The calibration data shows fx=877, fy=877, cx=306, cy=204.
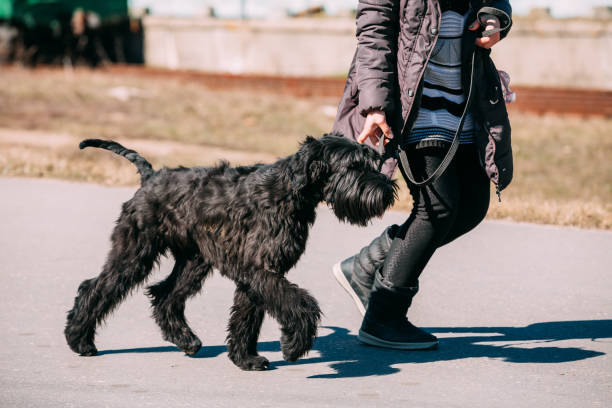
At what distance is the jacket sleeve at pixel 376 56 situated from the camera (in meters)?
4.11

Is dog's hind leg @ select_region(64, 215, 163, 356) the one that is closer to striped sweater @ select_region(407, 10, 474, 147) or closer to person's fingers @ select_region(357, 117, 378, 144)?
person's fingers @ select_region(357, 117, 378, 144)

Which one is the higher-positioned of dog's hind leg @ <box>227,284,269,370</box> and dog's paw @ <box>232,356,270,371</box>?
dog's hind leg @ <box>227,284,269,370</box>

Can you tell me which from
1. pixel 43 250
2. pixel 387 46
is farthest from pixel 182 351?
pixel 43 250

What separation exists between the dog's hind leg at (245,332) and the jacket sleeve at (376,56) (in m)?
1.07

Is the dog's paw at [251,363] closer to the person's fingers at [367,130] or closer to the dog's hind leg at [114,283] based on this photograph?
the dog's hind leg at [114,283]

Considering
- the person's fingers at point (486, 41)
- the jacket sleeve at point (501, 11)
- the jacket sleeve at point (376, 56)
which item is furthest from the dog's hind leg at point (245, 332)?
the jacket sleeve at point (501, 11)

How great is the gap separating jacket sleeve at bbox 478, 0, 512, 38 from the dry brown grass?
13.6 feet

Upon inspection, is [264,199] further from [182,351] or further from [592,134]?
[592,134]

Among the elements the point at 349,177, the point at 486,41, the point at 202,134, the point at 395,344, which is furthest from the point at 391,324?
the point at 202,134

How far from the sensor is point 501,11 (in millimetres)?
4223

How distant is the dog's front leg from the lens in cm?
400

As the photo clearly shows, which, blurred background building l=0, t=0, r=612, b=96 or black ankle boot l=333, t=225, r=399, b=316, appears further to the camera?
blurred background building l=0, t=0, r=612, b=96

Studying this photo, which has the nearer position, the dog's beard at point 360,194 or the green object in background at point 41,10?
the dog's beard at point 360,194

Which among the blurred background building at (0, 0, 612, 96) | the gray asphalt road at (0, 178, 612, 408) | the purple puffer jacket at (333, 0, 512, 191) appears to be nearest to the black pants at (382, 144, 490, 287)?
the purple puffer jacket at (333, 0, 512, 191)
